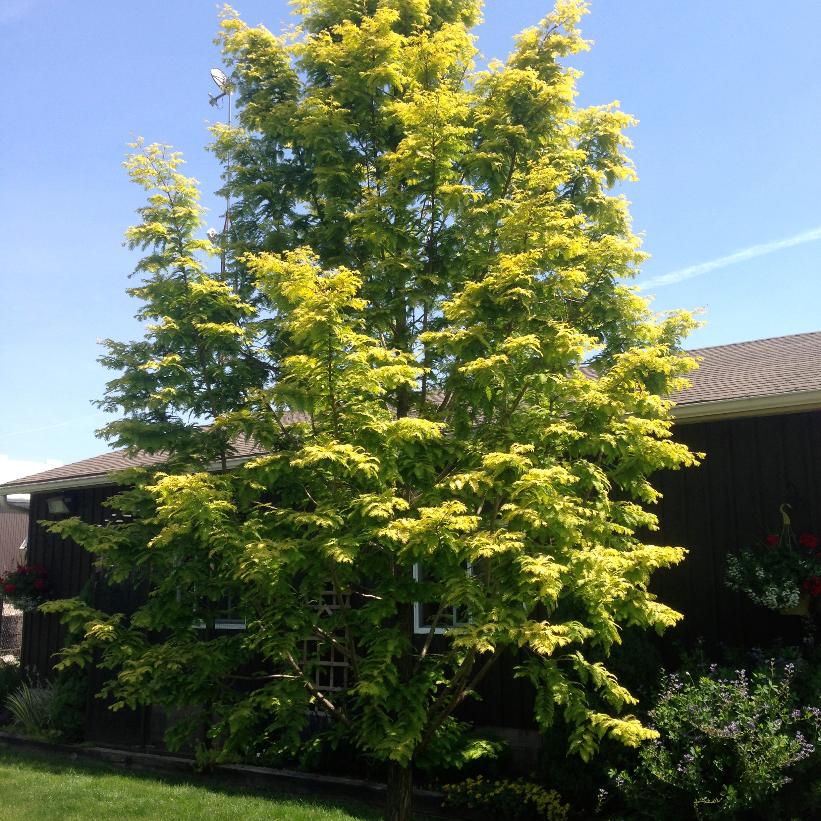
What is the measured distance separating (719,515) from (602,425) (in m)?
3.39

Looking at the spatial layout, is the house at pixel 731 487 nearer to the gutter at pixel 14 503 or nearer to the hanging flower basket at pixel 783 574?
the hanging flower basket at pixel 783 574

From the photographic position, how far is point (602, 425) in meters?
5.79

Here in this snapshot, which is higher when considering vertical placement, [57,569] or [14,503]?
[14,503]

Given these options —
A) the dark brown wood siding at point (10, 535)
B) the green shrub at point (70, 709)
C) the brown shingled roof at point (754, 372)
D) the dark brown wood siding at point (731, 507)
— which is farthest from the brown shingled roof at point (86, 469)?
the dark brown wood siding at point (10, 535)

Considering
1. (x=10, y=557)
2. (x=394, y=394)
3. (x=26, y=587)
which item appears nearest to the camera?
(x=394, y=394)

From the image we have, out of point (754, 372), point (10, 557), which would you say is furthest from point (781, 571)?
point (10, 557)

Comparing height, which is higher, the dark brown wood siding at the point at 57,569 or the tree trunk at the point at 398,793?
the dark brown wood siding at the point at 57,569

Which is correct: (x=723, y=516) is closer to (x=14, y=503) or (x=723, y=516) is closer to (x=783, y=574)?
(x=783, y=574)

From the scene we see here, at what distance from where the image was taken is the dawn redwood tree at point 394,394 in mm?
5352

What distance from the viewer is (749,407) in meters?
7.95

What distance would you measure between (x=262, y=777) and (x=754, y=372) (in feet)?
23.2

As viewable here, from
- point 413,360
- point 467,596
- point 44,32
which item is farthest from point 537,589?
point 44,32

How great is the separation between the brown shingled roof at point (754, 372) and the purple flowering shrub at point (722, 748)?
2720 millimetres

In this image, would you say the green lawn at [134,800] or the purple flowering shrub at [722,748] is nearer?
the purple flowering shrub at [722,748]
